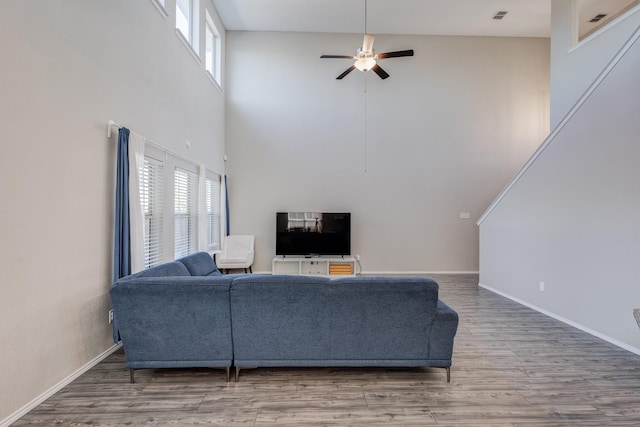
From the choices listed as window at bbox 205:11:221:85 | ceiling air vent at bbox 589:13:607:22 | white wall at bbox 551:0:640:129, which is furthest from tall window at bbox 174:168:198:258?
ceiling air vent at bbox 589:13:607:22

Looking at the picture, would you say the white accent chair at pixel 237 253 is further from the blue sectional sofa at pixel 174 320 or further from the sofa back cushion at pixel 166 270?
the blue sectional sofa at pixel 174 320

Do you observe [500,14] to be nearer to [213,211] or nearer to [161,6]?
[161,6]

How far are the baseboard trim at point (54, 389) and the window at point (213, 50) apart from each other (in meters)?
4.99

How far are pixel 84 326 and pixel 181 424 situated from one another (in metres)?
1.34

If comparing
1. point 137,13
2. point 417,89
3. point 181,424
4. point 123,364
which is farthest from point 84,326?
point 417,89

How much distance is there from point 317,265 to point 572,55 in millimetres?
5856

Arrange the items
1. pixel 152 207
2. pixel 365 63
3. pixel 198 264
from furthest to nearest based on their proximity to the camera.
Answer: pixel 365 63
pixel 198 264
pixel 152 207

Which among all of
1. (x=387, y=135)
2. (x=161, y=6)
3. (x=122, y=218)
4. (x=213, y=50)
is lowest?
(x=122, y=218)

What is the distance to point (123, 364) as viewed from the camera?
2.70 metres

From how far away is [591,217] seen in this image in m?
3.41

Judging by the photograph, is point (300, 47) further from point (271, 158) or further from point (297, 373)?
point (297, 373)

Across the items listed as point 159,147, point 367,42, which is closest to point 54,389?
point 159,147

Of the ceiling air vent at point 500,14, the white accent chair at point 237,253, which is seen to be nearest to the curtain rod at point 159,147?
the white accent chair at point 237,253

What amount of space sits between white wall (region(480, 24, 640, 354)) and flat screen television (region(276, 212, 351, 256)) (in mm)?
3125
